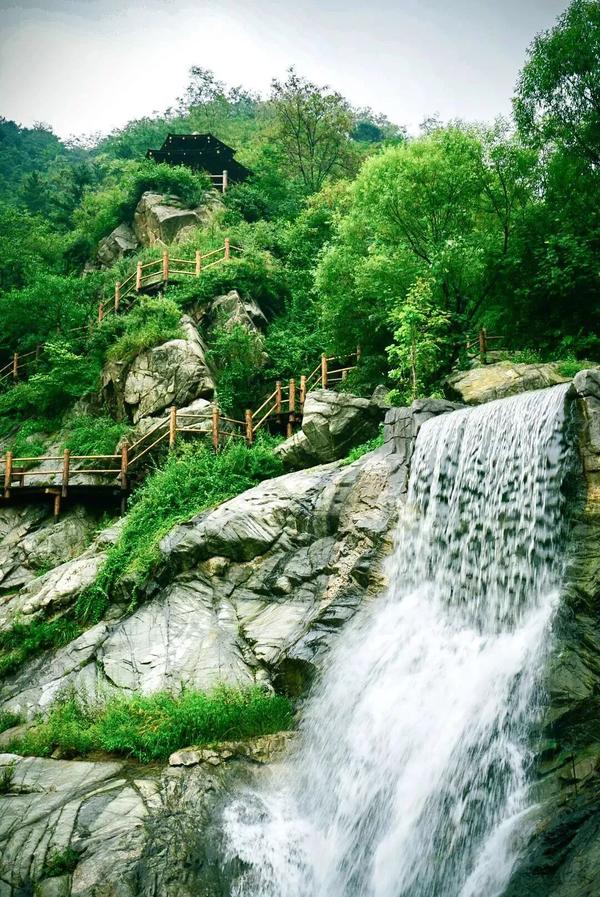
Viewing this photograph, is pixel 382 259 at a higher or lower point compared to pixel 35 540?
higher

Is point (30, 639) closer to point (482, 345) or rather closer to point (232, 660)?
point (232, 660)

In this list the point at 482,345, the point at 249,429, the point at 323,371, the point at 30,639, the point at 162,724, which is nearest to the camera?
the point at 162,724

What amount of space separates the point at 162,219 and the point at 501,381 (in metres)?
21.6

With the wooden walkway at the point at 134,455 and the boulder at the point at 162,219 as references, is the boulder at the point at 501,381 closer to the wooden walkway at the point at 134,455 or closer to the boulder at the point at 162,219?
the wooden walkway at the point at 134,455

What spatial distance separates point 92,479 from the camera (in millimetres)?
19719

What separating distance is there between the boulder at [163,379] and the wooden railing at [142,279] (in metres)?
4.30

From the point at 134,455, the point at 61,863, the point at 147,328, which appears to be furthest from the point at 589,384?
the point at 147,328

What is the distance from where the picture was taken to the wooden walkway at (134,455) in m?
19.3

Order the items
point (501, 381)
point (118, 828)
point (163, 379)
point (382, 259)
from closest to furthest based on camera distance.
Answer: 1. point (118, 828)
2. point (501, 381)
3. point (382, 259)
4. point (163, 379)

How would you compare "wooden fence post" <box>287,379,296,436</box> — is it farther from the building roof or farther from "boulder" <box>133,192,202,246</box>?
the building roof

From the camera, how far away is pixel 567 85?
16703mm

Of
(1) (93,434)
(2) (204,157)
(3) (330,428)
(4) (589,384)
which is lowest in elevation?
(1) (93,434)

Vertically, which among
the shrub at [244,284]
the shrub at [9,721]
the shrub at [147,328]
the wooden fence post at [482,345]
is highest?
the shrub at [244,284]

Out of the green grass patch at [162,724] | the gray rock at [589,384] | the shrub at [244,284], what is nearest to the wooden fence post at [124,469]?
the shrub at [244,284]
